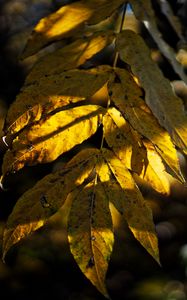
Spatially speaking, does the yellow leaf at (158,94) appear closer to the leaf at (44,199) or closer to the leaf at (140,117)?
the leaf at (140,117)

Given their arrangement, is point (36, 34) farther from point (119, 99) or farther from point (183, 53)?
point (183, 53)

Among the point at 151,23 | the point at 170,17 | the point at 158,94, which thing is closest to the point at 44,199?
the point at 158,94

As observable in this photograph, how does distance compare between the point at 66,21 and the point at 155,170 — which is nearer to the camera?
the point at 155,170

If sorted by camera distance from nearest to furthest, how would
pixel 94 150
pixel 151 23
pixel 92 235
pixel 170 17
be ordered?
pixel 92 235 → pixel 94 150 → pixel 151 23 → pixel 170 17

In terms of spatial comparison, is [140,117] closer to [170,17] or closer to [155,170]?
[155,170]

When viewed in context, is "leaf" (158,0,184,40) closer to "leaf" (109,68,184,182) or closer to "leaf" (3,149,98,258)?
"leaf" (109,68,184,182)

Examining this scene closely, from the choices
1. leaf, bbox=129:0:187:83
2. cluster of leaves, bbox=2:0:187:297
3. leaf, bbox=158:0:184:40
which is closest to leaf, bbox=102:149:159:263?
cluster of leaves, bbox=2:0:187:297
